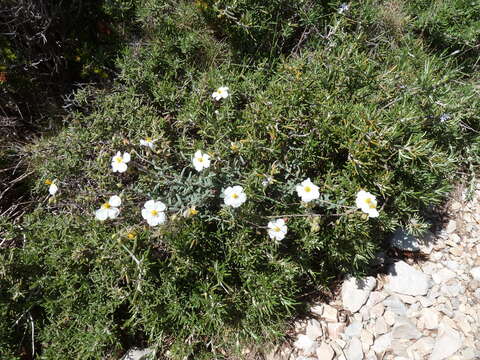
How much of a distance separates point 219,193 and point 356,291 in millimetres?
1303

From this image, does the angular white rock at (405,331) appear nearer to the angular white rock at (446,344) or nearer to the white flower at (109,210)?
the angular white rock at (446,344)

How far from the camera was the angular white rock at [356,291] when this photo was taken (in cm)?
Answer: 278

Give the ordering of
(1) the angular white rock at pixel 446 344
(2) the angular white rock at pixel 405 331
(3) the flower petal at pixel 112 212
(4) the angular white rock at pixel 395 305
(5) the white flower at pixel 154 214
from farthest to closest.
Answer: (4) the angular white rock at pixel 395 305 < (2) the angular white rock at pixel 405 331 < (1) the angular white rock at pixel 446 344 < (3) the flower petal at pixel 112 212 < (5) the white flower at pixel 154 214

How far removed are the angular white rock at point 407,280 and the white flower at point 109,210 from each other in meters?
2.15

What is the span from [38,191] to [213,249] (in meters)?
1.64

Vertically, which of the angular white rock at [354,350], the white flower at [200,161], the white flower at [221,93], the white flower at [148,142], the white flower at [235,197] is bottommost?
the angular white rock at [354,350]

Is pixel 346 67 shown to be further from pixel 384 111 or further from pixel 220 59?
pixel 220 59

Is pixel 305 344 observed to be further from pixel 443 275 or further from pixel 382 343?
pixel 443 275

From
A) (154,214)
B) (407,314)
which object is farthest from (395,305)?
(154,214)

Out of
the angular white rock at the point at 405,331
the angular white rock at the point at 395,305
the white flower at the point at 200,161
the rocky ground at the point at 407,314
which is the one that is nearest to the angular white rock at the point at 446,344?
the rocky ground at the point at 407,314

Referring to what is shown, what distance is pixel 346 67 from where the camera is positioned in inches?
122

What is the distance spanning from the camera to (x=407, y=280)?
2.85m

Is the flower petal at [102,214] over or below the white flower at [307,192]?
below

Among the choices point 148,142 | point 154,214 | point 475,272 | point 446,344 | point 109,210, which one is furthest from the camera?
point 475,272
